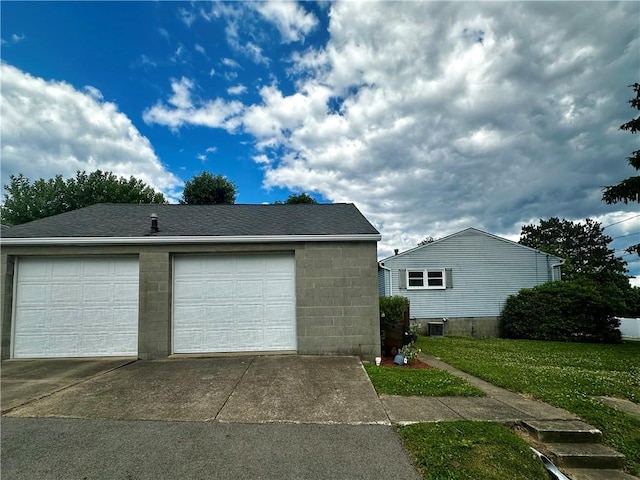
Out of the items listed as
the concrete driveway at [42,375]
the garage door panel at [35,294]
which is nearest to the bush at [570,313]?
the concrete driveway at [42,375]

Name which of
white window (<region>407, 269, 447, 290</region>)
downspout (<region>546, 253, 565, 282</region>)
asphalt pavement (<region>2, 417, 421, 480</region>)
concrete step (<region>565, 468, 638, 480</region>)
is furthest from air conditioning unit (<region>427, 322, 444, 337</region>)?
asphalt pavement (<region>2, 417, 421, 480</region>)

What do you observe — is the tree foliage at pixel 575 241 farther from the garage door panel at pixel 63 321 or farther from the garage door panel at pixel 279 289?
the garage door panel at pixel 63 321

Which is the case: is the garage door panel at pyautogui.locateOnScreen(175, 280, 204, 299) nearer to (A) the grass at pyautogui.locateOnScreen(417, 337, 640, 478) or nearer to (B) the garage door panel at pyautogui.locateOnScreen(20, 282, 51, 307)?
(B) the garage door panel at pyautogui.locateOnScreen(20, 282, 51, 307)

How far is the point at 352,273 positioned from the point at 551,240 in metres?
45.4

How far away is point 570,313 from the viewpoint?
12.6 metres

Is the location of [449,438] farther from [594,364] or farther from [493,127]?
[493,127]

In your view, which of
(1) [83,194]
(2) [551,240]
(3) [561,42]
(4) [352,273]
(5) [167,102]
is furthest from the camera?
(2) [551,240]

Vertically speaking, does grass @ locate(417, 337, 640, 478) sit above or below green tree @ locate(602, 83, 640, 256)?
below

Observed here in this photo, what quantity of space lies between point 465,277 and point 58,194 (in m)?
28.2

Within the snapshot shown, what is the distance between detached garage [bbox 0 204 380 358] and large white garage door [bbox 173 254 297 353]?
2 cm

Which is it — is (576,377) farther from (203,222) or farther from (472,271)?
(472,271)

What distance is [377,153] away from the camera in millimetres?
12922

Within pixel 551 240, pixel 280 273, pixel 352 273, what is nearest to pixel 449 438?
pixel 352 273

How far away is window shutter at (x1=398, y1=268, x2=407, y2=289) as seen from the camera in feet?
46.8
